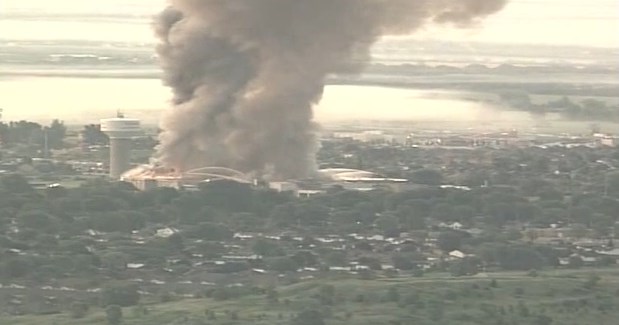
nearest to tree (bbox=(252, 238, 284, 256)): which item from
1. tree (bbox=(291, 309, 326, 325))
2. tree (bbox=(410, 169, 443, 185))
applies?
tree (bbox=(291, 309, 326, 325))

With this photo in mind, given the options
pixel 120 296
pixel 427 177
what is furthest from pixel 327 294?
pixel 427 177

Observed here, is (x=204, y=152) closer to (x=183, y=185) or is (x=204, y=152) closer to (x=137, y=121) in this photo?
(x=183, y=185)

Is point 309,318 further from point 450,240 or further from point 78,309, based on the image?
point 450,240

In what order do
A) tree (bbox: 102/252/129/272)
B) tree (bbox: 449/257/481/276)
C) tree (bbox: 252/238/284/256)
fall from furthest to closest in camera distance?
tree (bbox: 252/238/284/256), tree (bbox: 449/257/481/276), tree (bbox: 102/252/129/272)

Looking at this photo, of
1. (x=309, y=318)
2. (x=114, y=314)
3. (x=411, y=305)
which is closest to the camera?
(x=309, y=318)

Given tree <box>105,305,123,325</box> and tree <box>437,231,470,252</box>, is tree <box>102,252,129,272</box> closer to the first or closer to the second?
tree <box>105,305,123,325</box>

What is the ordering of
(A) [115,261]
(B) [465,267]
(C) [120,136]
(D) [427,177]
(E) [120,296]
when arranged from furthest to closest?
(C) [120,136]
(D) [427,177]
(B) [465,267]
(A) [115,261]
(E) [120,296]

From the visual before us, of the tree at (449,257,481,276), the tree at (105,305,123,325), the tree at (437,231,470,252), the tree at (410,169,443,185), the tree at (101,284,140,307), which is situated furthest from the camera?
the tree at (410,169,443,185)
